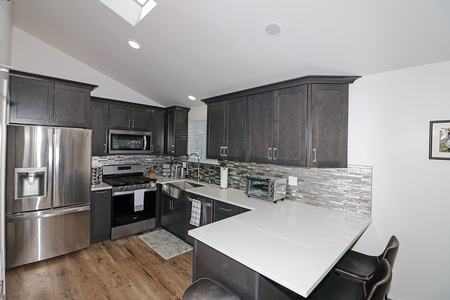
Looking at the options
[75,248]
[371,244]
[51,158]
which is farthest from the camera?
[75,248]

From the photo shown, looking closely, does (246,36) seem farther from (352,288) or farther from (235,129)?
(352,288)

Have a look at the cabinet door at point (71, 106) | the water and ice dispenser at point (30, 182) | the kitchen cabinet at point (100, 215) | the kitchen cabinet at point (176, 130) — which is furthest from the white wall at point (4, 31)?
the kitchen cabinet at point (176, 130)

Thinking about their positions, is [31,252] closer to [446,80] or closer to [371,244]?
[371,244]

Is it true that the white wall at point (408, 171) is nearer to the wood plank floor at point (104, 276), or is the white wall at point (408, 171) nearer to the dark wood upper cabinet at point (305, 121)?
the dark wood upper cabinet at point (305, 121)

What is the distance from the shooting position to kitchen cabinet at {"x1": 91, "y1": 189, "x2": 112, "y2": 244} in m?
3.23

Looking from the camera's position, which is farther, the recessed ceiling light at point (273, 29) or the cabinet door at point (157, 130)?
the cabinet door at point (157, 130)

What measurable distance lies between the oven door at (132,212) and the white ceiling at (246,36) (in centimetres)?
203

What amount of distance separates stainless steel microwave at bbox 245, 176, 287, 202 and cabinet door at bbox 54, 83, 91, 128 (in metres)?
2.60

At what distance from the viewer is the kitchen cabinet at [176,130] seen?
4.25 m

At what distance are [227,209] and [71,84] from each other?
2.82 metres

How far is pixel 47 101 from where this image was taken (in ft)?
9.23

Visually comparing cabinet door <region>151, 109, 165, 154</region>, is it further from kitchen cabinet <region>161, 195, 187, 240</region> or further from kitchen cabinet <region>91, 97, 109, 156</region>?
kitchen cabinet <region>161, 195, 187, 240</region>

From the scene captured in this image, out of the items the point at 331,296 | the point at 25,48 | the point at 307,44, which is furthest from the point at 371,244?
the point at 25,48

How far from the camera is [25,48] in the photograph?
3.21 meters
